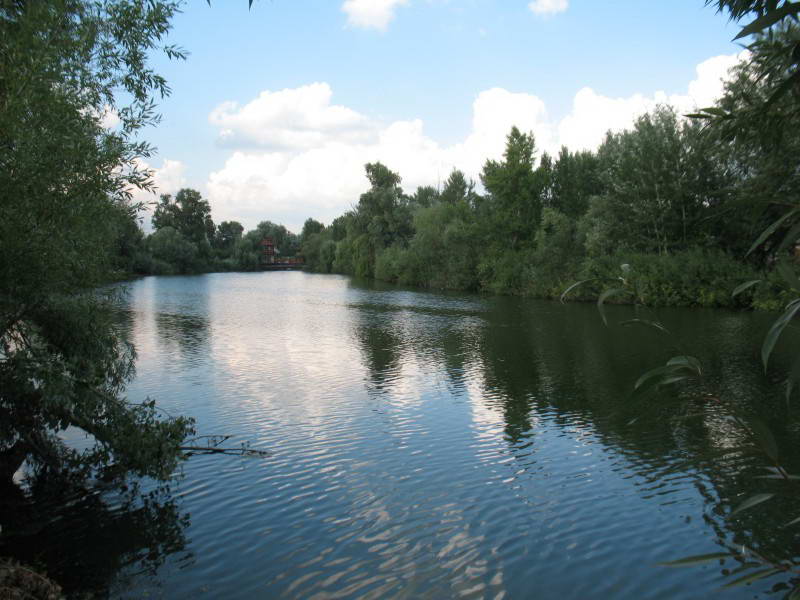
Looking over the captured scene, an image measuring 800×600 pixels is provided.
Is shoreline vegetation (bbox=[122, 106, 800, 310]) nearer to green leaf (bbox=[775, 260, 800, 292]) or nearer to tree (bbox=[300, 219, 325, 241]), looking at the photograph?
green leaf (bbox=[775, 260, 800, 292])

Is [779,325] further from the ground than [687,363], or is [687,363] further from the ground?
[779,325]

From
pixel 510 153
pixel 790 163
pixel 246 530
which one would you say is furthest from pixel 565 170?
pixel 246 530

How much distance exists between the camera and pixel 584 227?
43719 millimetres

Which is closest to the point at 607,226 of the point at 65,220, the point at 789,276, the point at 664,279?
the point at 664,279

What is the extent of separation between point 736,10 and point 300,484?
27.4ft

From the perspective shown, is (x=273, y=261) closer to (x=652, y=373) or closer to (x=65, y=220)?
(x=65, y=220)

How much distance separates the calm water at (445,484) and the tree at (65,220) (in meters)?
1.32

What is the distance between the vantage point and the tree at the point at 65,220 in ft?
23.6

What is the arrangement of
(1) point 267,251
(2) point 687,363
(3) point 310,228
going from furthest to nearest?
(3) point 310,228, (1) point 267,251, (2) point 687,363

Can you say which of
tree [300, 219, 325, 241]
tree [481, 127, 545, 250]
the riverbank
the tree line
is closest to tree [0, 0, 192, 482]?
the tree line

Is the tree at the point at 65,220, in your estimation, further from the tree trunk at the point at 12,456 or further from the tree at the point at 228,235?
the tree at the point at 228,235

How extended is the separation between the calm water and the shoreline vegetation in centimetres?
336

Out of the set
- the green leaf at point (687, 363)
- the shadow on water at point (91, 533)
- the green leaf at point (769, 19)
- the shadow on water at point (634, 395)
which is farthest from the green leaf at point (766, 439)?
the shadow on water at point (91, 533)

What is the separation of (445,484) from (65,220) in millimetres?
6463
